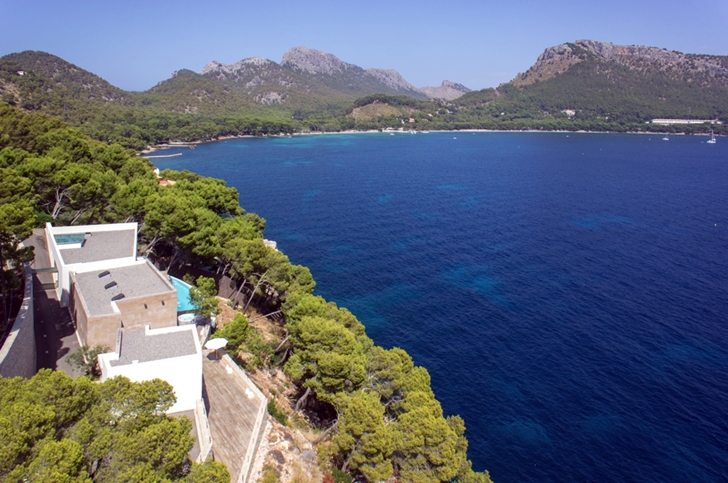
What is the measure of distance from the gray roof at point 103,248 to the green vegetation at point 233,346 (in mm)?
3727

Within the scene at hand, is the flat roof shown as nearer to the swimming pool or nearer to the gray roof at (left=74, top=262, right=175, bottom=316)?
the gray roof at (left=74, top=262, right=175, bottom=316)

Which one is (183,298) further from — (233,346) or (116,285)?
(233,346)

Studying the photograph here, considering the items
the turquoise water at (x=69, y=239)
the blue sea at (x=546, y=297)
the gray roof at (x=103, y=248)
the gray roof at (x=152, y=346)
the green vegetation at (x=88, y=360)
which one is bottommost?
the blue sea at (x=546, y=297)

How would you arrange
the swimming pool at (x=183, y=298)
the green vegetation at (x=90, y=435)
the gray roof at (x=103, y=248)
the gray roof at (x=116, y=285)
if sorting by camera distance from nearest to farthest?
the green vegetation at (x=90, y=435), the gray roof at (x=116, y=285), the gray roof at (x=103, y=248), the swimming pool at (x=183, y=298)

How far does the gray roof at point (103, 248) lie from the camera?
28641mm

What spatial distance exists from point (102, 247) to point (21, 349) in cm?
1018

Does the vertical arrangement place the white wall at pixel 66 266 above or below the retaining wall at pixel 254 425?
above

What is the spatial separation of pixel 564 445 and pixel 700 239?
167 feet

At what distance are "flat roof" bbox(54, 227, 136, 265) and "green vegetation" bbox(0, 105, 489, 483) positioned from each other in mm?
3702

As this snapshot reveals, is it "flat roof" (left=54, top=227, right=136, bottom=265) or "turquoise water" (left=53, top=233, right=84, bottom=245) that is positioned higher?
"turquoise water" (left=53, top=233, right=84, bottom=245)

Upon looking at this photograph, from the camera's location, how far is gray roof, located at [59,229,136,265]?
28641 millimetres

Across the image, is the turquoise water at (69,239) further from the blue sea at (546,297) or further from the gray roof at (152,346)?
the blue sea at (546,297)

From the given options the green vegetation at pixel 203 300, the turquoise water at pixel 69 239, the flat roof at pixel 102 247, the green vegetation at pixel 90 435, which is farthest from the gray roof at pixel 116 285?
the green vegetation at pixel 90 435

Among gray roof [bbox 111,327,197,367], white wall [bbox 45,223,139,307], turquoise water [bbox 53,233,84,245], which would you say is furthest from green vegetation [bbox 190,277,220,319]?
turquoise water [bbox 53,233,84,245]
